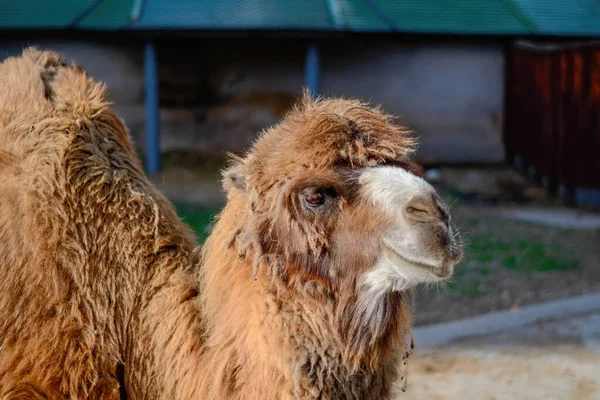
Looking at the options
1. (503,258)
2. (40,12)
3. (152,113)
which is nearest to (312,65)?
(152,113)

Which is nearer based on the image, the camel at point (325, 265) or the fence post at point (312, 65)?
the camel at point (325, 265)

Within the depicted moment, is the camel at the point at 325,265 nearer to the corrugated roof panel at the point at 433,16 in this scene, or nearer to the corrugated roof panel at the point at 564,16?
the corrugated roof panel at the point at 433,16

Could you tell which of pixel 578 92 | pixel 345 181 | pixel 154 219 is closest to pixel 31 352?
pixel 154 219

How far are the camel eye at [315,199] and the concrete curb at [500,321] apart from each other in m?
3.82

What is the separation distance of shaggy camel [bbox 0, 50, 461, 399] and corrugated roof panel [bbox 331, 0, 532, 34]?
457 inches

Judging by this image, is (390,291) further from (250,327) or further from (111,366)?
(111,366)

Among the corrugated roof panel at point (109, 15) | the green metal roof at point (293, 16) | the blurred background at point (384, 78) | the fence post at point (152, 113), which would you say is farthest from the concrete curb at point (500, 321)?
the corrugated roof panel at point (109, 15)

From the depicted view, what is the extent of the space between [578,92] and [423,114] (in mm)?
3338

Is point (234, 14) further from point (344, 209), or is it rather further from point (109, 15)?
point (344, 209)

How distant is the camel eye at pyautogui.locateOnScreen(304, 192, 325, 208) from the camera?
290cm

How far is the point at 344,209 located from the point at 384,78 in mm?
13118

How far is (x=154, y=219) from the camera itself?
322 cm

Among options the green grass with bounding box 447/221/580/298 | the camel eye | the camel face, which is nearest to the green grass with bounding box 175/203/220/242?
the green grass with bounding box 447/221/580/298

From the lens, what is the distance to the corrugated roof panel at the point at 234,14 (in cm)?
1417
